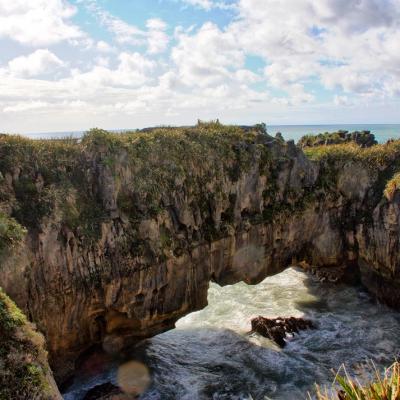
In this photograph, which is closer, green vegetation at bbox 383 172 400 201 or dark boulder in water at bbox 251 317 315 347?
dark boulder in water at bbox 251 317 315 347

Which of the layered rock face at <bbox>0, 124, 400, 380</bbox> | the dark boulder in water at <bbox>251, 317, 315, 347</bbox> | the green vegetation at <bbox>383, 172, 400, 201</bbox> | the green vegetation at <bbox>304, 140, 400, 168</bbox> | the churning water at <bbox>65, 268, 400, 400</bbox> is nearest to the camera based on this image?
the layered rock face at <bbox>0, 124, 400, 380</bbox>

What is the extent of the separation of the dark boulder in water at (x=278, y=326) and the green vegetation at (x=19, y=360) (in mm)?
15166

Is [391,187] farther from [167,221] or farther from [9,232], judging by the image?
[9,232]

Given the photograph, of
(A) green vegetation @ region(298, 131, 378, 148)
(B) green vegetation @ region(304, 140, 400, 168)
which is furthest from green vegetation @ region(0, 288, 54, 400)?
(A) green vegetation @ region(298, 131, 378, 148)

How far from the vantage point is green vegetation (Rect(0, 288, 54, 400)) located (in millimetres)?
10875

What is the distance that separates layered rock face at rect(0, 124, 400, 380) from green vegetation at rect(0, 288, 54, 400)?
4.41 m

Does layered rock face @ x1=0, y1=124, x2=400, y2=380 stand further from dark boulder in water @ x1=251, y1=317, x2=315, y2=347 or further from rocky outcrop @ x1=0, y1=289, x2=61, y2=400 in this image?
rocky outcrop @ x1=0, y1=289, x2=61, y2=400

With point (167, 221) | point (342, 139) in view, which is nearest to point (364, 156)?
point (342, 139)

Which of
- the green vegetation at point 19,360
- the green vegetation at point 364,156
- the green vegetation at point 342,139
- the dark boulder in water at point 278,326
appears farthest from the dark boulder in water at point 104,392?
the green vegetation at point 342,139

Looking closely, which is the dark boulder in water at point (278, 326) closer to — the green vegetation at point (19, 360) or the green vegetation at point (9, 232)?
the green vegetation at point (9, 232)

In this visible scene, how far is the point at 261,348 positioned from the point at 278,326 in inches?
84.5

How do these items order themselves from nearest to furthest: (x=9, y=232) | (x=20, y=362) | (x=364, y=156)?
(x=20, y=362) < (x=9, y=232) < (x=364, y=156)

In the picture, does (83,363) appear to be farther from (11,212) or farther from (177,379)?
(11,212)

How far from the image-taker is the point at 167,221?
22484 millimetres
